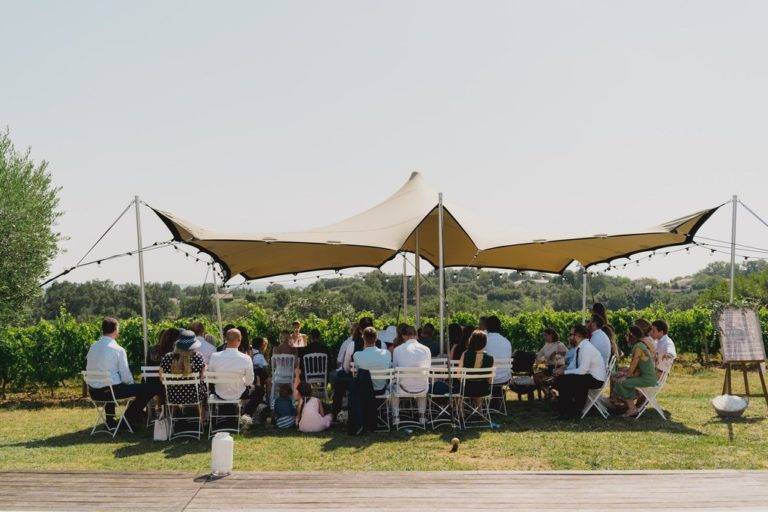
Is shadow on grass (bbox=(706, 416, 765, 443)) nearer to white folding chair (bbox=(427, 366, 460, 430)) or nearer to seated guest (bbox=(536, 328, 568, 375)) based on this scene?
seated guest (bbox=(536, 328, 568, 375))

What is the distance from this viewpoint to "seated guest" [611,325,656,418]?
28.8 ft

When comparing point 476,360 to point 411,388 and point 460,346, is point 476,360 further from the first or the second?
point 460,346

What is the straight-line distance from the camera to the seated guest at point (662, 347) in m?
9.27

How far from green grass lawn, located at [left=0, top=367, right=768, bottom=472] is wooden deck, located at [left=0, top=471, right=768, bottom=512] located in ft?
1.70

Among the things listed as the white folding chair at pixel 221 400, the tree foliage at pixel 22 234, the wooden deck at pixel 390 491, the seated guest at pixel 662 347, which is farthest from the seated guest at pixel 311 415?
the tree foliage at pixel 22 234

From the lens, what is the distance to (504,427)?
8.38 m

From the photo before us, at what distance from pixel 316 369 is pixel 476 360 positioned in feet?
8.78

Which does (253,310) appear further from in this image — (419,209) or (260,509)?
(260,509)

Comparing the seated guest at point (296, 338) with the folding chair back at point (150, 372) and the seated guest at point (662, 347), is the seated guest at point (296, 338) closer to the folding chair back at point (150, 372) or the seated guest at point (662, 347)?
the folding chair back at point (150, 372)

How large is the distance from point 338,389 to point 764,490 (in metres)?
4.80

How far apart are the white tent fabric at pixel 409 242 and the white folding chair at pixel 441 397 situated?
158cm

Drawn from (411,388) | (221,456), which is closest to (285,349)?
(411,388)

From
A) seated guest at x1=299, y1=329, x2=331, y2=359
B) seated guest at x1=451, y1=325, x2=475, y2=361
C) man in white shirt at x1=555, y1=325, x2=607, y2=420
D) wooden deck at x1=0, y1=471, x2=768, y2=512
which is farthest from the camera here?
seated guest at x1=299, y1=329, x2=331, y2=359

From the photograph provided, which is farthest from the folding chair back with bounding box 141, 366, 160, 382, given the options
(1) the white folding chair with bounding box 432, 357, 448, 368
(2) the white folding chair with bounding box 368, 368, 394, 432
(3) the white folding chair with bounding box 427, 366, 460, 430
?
(1) the white folding chair with bounding box 432, 357, 448, 368
